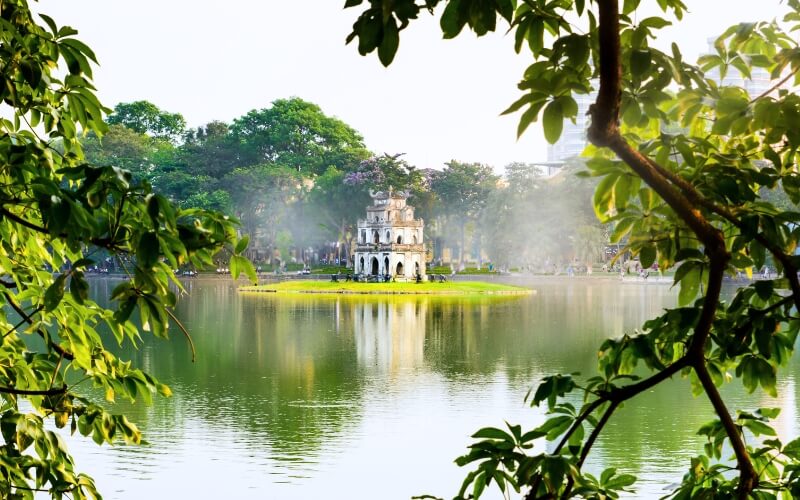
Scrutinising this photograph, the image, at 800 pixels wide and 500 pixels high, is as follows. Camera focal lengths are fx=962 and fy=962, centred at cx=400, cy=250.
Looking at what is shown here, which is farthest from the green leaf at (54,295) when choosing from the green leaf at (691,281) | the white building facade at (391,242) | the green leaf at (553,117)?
the white building facade at (391,242)

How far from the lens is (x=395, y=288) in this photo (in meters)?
29.7

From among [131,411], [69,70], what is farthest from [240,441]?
[69,70]

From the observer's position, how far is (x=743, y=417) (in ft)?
4.99

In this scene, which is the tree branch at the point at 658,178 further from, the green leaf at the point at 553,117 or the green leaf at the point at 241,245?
the green leaf at the point at 241,245

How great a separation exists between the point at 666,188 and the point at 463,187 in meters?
39.2

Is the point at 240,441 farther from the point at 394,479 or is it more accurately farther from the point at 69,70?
the point at 69,70

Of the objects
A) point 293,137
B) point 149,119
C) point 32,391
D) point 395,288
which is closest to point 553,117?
point 32,391

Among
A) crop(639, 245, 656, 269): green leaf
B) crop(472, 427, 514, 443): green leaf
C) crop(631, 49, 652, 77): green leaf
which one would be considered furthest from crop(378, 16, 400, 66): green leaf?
crop(639, 245, 656, 269): green leaf

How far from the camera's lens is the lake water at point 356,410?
6.81m

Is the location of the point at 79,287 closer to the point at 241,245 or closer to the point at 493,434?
the point at 241,245

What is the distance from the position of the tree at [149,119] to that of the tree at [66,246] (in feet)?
152

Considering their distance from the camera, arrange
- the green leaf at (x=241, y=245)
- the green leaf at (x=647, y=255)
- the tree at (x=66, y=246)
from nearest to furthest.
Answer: the tree at (x=66, y=246) → the green leaf at (x=241, y=245) → the green leaf at (x=647, y=255)

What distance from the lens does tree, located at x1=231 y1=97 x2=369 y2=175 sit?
43781 millimetres

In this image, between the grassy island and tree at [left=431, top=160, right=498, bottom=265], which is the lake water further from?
tree at [left=431, top=160, right=498, bottom=265]
